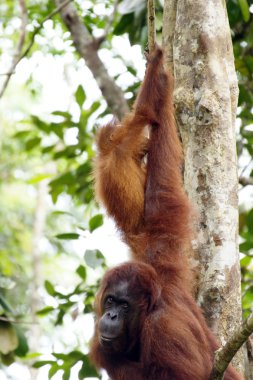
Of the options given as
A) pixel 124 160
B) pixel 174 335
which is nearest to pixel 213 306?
pixel 174 335

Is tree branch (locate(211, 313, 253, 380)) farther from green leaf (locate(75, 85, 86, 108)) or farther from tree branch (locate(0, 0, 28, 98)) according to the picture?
green leaf (locate(75, 85, 86, 108))

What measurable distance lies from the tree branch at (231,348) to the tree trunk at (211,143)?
0.52 m

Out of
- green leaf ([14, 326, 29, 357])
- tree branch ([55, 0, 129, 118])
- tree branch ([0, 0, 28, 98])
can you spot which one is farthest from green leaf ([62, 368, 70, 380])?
tree branch ([0, 0, 28, 98])

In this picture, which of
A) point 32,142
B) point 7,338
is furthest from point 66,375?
point 32,142

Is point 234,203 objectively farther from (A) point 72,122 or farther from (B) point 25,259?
(B) point 25,259

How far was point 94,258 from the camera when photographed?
232 inches

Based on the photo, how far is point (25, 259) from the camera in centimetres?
1842

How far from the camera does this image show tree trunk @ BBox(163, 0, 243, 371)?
4074 millimetres

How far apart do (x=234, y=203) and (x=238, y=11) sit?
8.59 ft

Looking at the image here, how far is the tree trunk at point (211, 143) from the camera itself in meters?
4.07

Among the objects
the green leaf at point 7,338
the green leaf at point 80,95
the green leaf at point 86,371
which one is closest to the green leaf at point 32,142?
the green leaf at point 80,95

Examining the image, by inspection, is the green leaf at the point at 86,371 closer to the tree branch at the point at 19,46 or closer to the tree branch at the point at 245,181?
the tree branch at the point at 245,181

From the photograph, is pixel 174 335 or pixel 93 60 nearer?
pixel 174 335

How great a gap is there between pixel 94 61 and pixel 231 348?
4.10m
